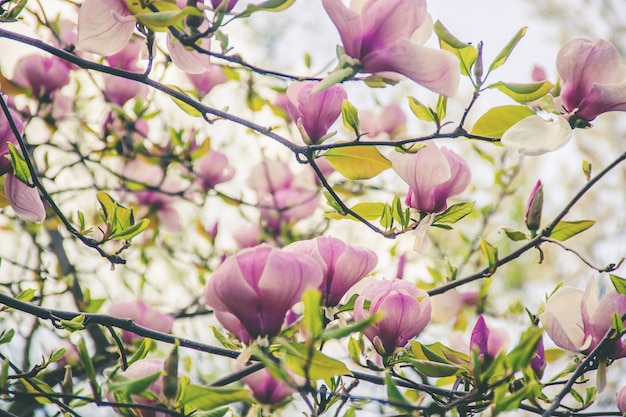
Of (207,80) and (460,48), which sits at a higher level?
(207,80)

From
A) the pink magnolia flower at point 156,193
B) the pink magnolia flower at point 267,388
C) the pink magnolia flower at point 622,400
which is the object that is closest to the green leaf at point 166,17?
the pink magnolia flower at point 267,388

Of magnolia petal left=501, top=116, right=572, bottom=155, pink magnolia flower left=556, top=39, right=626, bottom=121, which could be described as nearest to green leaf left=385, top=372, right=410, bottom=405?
magnolia petal left=501, top=116, right=572, bottom=155

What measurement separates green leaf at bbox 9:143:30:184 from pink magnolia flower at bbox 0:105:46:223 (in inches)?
0.8

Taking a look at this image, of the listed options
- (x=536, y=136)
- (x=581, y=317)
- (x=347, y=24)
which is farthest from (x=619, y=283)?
(x=347, y=24)

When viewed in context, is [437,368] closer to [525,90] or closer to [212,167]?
[525,90]

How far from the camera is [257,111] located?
1357mm

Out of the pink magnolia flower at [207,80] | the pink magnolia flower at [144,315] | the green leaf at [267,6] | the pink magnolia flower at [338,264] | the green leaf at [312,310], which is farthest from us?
the pink magnolia flower at [207,80]

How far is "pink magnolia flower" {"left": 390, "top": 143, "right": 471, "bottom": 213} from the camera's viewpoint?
70cm

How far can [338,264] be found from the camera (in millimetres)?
640

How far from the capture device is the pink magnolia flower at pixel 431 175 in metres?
0.70

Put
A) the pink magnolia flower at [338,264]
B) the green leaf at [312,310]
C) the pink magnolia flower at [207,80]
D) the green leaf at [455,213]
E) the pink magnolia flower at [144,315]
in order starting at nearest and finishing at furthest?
1. the green leaf at [312,310]
2. the pink magnolia flower at [338,264]
3. the green leaf at [455,213]
4. the pink magnolia flower at [144,315]
5. the pink magnolia flower at [207,80]

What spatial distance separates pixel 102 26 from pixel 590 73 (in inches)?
20.0

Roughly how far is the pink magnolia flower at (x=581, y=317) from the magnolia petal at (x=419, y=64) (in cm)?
27

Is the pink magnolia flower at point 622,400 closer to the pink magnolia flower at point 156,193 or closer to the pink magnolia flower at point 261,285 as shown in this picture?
the pink magnolia flower at point 261,285
